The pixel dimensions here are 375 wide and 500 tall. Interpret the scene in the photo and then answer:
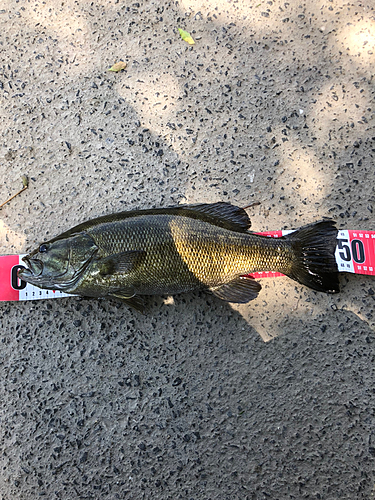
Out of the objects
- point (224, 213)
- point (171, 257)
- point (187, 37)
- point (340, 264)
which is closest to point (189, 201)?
point (224, 213)

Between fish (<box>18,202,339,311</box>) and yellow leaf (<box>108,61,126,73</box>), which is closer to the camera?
fish (<box>18,202,339,311</box>)

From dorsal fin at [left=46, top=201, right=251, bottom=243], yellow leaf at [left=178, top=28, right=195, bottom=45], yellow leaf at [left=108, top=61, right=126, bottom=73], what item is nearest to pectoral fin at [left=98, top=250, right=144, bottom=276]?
dorsal fin at [left=46, top=201, right=251, bottom=243]

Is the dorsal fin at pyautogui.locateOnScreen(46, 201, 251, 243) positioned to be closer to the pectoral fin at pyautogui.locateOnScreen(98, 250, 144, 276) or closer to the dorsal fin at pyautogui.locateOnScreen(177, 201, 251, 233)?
the dorsal fin at pyautogui.locateOnScreen(177, 201, 251, 233)

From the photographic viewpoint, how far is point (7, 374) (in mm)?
2695

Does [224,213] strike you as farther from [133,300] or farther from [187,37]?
[187,37]

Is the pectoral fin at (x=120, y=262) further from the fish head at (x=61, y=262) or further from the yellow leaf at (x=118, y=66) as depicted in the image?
the yellow leaf at (x=118, y=66)

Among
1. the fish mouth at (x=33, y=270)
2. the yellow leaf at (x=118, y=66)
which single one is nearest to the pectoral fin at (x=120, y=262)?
the fish mouth at (x=33, y=270)

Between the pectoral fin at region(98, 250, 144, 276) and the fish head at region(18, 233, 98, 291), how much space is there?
4.5 inches

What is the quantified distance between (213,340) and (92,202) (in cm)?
158

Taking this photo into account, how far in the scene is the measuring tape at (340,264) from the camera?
A: 2.68m

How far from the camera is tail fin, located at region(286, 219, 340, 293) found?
246 cm

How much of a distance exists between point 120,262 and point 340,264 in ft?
5.80

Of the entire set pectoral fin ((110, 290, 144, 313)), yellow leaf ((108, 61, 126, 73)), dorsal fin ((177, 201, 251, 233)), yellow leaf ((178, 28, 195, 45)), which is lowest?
pectoral fin ((110, 290, 144, 313))

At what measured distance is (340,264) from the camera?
8.84 feet
